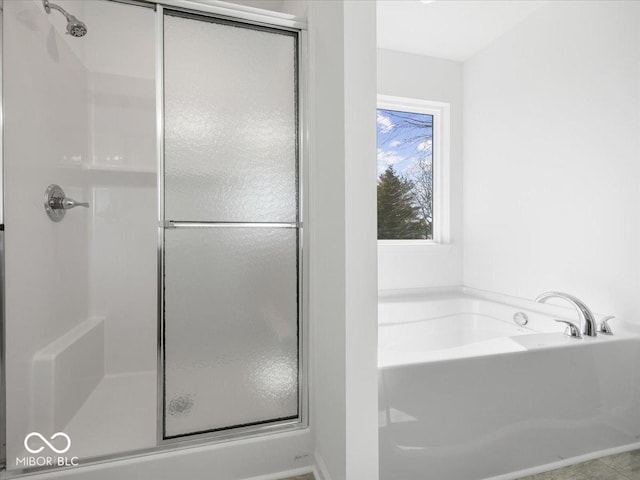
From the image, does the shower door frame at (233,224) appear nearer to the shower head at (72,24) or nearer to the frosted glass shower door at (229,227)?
the frosted glass shower door at (229,227)

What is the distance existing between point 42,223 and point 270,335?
1.14 meters

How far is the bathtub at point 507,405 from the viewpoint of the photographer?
1.31 metres

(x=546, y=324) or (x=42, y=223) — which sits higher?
(x=42, y=223)

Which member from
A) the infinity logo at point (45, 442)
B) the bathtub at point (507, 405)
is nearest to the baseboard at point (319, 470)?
the bathtub at point (507, 405)

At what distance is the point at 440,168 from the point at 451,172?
93mm

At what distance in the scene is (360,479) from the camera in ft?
3.95

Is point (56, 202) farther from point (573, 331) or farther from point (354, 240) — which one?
point (573, 331)

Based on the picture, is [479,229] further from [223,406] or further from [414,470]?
[223,406]

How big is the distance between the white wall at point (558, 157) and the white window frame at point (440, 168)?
153mm

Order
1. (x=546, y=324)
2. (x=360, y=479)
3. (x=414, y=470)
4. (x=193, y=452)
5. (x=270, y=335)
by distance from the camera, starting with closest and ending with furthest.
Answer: (x=360, y=479) < (x=414, y=470) < (x=193, y=452) < (x=270, y=335) < (x=546, y=324)

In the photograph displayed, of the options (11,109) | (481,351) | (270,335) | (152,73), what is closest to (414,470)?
(481,351)

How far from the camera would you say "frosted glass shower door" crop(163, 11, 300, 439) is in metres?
1.46

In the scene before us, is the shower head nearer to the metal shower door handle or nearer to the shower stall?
the shower stall

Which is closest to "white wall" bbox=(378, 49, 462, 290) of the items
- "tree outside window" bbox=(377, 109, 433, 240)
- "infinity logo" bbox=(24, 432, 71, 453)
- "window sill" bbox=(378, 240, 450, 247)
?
"window sill" bbox=(378, 240, 450, 247)
